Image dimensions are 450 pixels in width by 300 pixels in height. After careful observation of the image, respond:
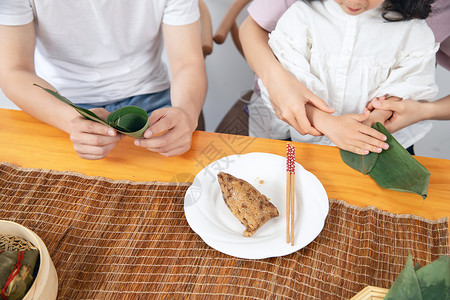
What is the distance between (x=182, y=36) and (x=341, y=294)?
3.14 ft

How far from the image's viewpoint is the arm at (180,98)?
94 centimetres

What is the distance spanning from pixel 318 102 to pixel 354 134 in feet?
0.53

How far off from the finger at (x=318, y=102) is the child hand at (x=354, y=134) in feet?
0.10

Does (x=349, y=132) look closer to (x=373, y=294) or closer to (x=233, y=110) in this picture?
(x=373, y=294)

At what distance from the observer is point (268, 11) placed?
49.5 inches

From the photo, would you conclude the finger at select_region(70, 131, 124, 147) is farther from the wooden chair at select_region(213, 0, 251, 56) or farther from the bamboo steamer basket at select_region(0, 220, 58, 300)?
the wooden chair at select_region(213, 0, 251, 56)

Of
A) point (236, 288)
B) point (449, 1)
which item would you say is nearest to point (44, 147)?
point (236, 288)

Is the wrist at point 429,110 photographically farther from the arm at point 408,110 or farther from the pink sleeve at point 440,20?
the pink sleeve at point 440,20

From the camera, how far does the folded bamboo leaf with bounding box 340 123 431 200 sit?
2.73 ft

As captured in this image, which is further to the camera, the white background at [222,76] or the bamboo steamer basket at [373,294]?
the white background at [222,76]

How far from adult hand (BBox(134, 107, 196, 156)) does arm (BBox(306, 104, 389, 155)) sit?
378 mm

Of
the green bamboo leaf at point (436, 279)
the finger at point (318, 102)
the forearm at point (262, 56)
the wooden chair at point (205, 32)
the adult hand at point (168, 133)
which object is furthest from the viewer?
the wooden chair at point (205, 32)

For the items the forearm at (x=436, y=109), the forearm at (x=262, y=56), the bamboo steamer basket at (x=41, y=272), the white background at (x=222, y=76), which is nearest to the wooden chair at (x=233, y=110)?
the forearm at (x=262, y=56)

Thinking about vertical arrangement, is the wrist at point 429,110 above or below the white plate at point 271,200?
above
